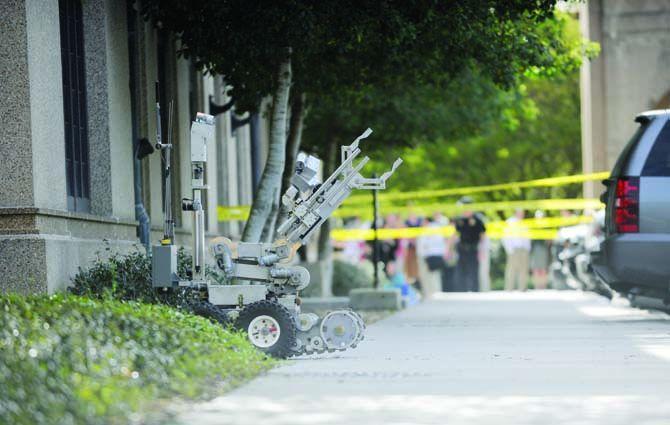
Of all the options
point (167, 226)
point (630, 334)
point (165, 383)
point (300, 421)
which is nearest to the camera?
point (300, 421)

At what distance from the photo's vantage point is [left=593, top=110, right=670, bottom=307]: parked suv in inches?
721

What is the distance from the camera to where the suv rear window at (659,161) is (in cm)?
1839

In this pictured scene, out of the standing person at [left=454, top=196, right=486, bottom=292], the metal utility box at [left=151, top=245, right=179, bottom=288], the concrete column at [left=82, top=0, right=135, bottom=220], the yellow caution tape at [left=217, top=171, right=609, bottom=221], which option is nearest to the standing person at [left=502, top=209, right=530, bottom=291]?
the standing person at [left=454, top=196, right=486, bottom=292]

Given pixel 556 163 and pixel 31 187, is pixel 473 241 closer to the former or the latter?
pixel 31 187

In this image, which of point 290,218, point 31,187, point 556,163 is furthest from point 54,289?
point 556,163

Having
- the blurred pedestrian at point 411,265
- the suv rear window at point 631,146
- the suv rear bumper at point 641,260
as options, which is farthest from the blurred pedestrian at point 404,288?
the suv rear bumper at point 641,260

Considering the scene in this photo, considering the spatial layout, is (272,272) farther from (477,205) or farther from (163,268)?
(477,205)

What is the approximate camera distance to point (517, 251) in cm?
3634

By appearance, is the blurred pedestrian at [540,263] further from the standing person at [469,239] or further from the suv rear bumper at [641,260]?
the suv rear bumper at [641,260]

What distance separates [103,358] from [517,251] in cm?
2685

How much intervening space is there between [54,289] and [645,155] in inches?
264

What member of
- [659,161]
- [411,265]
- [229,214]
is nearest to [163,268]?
[659,161]

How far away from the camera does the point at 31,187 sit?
15.2m

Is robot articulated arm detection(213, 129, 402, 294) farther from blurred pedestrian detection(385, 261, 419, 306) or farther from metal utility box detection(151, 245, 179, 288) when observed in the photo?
blurred pedestrian detection(385, 261, 419, 306)
